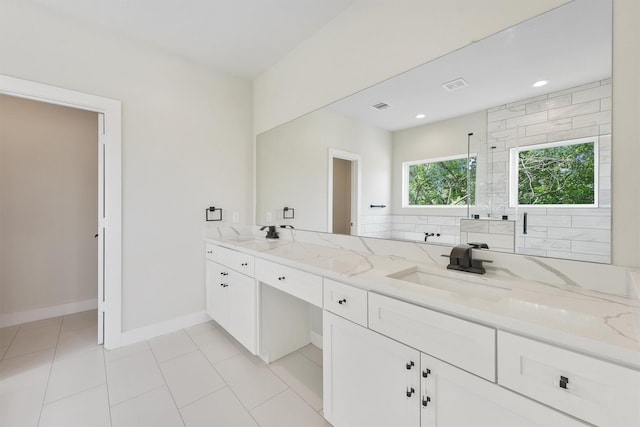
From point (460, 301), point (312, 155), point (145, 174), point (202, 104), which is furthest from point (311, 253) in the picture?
point (202, 104)

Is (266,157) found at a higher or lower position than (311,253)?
higher

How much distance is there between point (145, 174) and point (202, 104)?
2.98ft

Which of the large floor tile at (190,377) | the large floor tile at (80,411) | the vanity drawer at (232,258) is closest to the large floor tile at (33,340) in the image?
the large floor tile at (80,411)

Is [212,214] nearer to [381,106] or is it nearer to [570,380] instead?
[381,106]

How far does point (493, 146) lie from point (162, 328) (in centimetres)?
296

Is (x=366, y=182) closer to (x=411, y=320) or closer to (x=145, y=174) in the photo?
(x=411, y=320)

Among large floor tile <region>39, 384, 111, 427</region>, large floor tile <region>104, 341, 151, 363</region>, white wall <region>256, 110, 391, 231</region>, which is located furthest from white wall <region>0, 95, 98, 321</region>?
white wall <region>256, 110, 391, 231</region>

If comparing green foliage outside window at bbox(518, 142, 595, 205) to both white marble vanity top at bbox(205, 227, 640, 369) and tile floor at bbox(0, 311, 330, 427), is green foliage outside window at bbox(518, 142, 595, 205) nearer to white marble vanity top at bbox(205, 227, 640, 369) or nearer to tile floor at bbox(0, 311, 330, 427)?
white marble vanity top at bbox(205, 227, 640, 369)

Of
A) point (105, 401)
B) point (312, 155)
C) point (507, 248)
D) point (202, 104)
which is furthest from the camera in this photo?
point (202, 104)

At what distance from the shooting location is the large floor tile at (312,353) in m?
2.06

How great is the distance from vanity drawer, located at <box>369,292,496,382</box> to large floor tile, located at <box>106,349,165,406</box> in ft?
5.40

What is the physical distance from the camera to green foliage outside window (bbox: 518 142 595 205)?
3.48 feet

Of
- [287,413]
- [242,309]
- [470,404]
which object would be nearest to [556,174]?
[470,404]

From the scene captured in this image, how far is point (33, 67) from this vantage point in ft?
Result: 6.16
